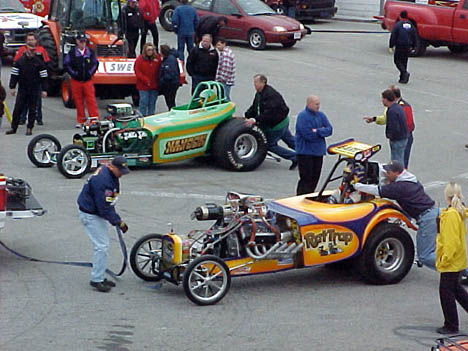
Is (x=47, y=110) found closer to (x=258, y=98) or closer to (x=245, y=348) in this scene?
(x=258, y=98)

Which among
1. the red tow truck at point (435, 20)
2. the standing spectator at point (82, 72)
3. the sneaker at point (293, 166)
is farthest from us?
the red tow truck at point (435, 20)

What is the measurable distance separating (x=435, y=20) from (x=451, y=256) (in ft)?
59.4

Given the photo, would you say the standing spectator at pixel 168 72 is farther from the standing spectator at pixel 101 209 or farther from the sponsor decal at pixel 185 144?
the standing spectator at pixel 101 209

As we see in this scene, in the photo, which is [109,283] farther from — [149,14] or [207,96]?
[149,14]

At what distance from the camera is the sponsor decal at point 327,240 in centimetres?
974

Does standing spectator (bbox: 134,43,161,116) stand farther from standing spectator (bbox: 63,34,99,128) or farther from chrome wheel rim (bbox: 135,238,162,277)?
chrome wheel rim (bbox: 135,238,162,277)

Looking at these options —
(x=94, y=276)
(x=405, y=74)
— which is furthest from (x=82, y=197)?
(x=405, y=74)

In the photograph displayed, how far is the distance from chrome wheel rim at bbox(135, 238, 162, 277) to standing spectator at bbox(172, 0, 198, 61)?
13124 millimetres

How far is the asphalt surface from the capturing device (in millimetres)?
8500

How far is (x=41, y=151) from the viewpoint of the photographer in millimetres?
14867

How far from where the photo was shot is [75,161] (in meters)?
14.2

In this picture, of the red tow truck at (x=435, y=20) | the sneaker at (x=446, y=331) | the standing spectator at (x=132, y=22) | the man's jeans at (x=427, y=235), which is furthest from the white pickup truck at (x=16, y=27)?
the sneaker at (x=446, y=331)


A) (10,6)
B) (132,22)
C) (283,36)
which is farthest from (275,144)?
(10,6)

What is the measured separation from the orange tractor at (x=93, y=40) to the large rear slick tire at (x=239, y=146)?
174 inches
